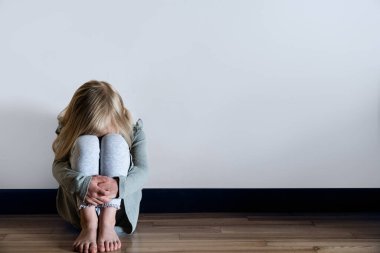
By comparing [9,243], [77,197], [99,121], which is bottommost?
[9,243]

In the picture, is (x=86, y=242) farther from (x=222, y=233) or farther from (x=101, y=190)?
(x=222, y=233)

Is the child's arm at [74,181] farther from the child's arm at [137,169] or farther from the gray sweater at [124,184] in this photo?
the child's arm at [137,169]

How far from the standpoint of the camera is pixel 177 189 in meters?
1.75

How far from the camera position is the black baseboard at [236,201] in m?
1.73

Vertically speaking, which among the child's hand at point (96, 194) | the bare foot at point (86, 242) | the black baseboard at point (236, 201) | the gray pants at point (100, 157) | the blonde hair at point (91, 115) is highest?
the blonde hair at point (91, 115)

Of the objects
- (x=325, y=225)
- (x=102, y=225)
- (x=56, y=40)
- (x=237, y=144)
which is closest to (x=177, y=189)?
(x=237, y=144)

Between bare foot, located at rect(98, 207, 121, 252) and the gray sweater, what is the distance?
0.06 meters

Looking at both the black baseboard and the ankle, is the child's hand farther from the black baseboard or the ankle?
the black baseboard

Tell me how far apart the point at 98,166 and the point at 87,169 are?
4cm

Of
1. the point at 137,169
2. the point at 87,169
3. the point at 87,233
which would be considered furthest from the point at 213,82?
the point at 87,233

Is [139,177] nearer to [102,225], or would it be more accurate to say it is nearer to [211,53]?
[102,225]

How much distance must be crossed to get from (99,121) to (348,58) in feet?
3.04

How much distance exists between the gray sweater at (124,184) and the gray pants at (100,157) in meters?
0.03

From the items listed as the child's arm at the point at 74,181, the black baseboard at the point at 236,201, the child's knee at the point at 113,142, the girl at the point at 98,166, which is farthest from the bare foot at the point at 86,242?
the black baseboard at the point at 236,201
